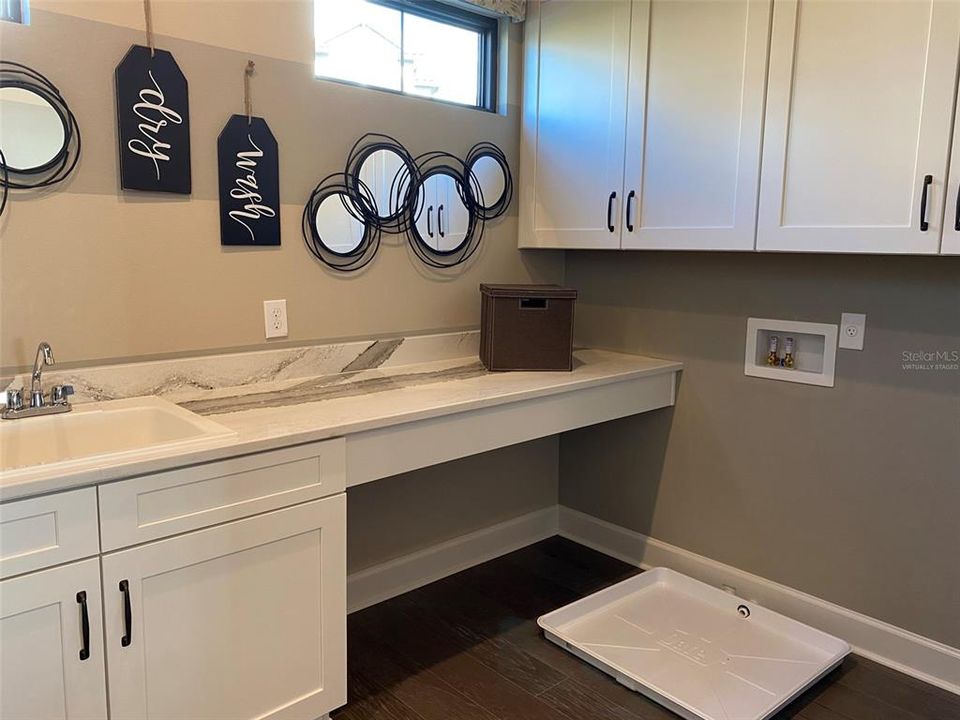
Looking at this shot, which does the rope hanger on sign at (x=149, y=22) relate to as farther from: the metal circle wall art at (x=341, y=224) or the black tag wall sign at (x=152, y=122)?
the metal circle wall art at (x=341, y=224)

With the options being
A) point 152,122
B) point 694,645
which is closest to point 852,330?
point 694,645

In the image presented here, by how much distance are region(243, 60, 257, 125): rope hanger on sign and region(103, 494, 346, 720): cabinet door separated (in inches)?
44.7

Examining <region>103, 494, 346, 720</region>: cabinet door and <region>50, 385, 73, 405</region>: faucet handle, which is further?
<region>50, 385, 73, 405</region>: faucet handle

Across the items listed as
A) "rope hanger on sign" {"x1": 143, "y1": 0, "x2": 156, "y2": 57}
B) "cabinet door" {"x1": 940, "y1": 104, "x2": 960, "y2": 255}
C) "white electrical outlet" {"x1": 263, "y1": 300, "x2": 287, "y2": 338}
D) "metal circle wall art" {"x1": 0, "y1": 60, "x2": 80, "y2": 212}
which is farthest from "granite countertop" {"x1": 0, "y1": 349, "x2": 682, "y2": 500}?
"cabinet door" {"x1": 940, "y1": 104, "x2": 960, "y2": 255}

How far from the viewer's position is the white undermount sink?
1.59m

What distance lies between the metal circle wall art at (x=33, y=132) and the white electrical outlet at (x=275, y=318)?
632 mm

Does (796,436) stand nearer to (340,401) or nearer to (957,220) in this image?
(957,220)

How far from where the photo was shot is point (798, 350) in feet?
7.91

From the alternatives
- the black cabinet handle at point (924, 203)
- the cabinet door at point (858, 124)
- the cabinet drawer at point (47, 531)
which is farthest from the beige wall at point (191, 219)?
the black cabinet handle at point (924, 203)

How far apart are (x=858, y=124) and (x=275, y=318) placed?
1.75 meters

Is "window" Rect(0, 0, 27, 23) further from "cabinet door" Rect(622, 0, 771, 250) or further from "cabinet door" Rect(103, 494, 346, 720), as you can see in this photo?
"cabinet door" Rect(622, 0, 771, 250)

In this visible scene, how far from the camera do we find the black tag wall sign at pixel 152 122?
1837 millimetres

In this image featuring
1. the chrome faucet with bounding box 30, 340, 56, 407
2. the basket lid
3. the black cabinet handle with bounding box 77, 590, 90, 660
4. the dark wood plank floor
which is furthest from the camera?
the basket lid

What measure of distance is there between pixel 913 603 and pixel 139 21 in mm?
2756
